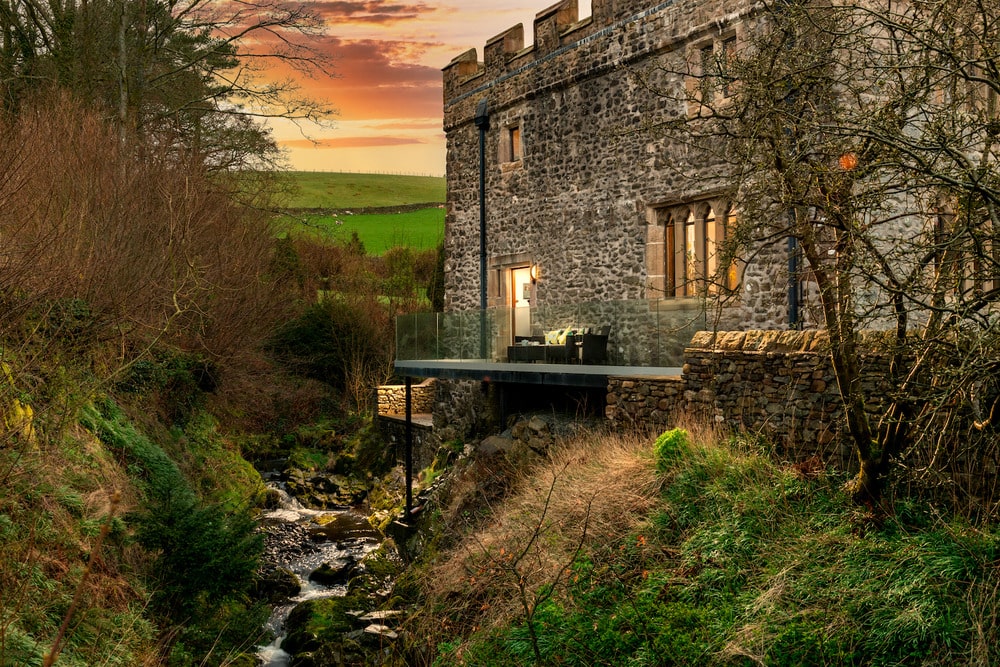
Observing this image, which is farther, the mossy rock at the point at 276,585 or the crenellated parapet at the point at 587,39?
the crenellated parapet at the point at 587,39

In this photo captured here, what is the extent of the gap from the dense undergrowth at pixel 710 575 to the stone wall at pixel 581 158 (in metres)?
5.11

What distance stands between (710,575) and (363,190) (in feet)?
185

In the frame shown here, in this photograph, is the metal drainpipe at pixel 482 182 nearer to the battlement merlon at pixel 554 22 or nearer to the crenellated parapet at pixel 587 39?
the crenellated parapet at pixel 587 39

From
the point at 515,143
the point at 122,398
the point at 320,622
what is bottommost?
the point at 320,622

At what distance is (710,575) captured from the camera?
765 cm

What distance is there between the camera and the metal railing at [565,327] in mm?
12844

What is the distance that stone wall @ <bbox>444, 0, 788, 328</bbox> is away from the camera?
577 inches

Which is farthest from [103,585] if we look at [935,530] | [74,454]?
[935,530]

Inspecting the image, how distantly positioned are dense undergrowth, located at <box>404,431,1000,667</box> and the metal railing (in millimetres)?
2405

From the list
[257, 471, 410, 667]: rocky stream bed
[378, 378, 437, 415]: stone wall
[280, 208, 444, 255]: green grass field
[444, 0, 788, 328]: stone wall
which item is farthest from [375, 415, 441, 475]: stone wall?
[280, 208, 444, 255]: green grass field

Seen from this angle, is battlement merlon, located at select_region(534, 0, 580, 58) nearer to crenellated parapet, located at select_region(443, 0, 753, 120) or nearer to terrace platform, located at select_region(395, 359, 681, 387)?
crenellated parapet, located at select_region(443, 0, 753, 120)

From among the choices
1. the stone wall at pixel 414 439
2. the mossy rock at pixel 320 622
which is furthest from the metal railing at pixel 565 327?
the mossy rock at pixel 320 622

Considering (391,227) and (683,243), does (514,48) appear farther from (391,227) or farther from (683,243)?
(391,227)

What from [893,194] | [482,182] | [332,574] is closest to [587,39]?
[482,182]
